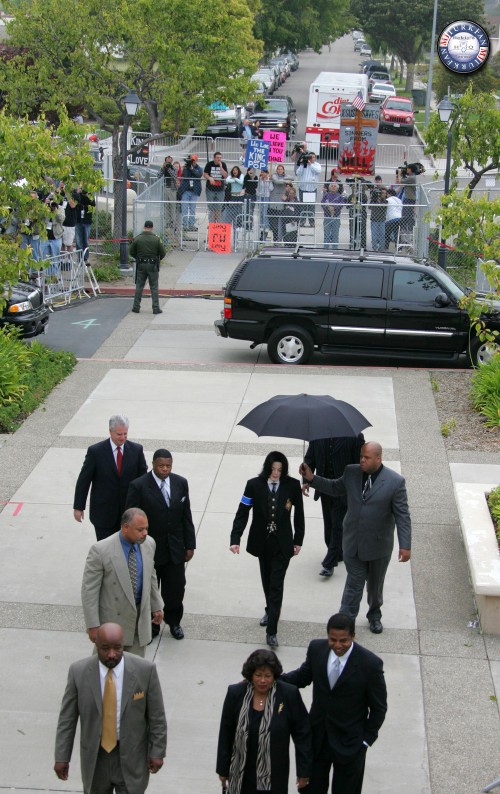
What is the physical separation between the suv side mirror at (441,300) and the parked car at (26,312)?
19.7ft

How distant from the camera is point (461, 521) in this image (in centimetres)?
1056

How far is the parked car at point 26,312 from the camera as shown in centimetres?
1744

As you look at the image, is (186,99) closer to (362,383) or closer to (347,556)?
(362,383)

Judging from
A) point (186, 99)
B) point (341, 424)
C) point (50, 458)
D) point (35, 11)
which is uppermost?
point (35, 11)

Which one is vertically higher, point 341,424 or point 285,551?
point 341,424

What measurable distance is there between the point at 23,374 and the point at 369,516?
8060mm

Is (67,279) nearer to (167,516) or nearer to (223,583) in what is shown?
(223,583)

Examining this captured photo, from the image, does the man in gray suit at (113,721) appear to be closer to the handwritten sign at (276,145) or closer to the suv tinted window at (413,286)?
the suv tinted window at (413,286)

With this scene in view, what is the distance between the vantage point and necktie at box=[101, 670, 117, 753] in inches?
232

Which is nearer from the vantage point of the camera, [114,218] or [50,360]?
[50,360]

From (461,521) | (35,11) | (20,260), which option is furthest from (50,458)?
(35,11)

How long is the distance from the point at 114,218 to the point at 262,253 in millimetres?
8943

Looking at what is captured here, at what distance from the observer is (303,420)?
9078mm

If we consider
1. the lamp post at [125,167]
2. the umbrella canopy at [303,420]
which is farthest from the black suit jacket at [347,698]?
the lamp post at [125,167]
